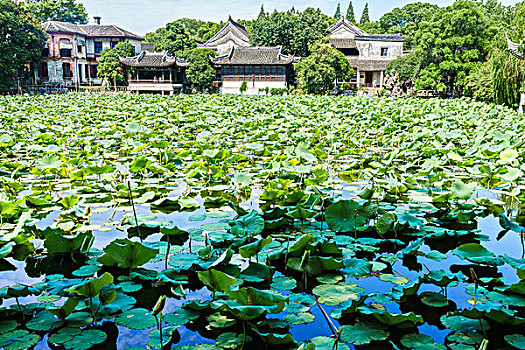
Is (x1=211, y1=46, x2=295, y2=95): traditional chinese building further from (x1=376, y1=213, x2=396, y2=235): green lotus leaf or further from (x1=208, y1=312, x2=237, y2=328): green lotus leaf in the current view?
(x1=208, y1=312, x2=237, y2=328): green lotus leaf

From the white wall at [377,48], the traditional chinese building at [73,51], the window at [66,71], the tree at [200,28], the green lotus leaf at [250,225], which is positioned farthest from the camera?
the tree at [200,28]

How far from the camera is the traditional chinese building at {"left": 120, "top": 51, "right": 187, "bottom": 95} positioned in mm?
29172

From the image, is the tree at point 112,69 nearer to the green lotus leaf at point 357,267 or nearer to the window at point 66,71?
the window at point 66,71

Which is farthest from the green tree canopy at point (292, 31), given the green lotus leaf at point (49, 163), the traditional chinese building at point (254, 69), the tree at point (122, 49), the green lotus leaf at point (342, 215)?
the green lotus leaf at point (342, 215)

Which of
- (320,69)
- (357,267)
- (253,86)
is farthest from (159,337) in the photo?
(253,86)

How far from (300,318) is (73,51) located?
3814 centimetres

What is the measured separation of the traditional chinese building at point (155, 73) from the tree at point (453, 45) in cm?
1505

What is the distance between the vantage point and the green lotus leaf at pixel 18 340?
150 cm

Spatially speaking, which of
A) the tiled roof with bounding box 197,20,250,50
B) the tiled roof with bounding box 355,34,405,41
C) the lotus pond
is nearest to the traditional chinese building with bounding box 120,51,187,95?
the tiled roof with bounding box 197,20,250,50

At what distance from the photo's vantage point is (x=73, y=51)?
116 ft

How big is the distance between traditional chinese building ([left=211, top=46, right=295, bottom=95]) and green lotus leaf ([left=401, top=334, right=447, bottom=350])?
28.1 meters

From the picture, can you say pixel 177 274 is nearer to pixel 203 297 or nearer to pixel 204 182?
pixel 203 297

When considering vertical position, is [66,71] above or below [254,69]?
above

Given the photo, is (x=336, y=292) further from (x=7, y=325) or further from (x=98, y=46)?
(x=98, y=46)
